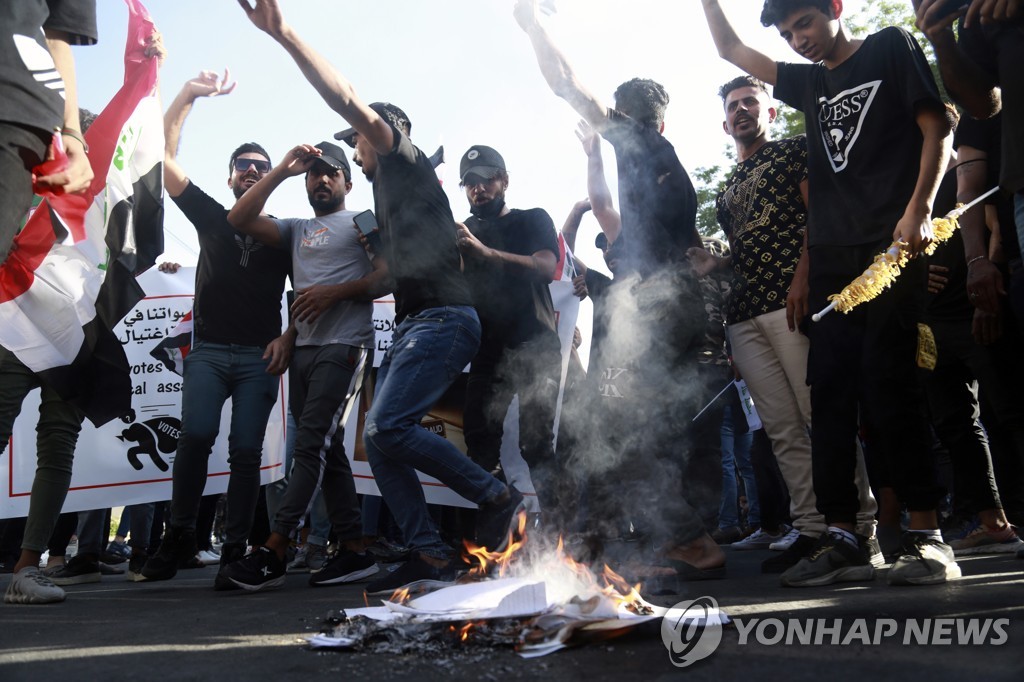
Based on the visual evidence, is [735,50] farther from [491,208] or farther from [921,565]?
[921,565]

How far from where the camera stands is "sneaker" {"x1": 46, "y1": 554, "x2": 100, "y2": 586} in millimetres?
5008

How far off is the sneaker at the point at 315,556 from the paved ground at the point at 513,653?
2.28m

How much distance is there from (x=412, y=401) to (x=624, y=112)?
1.73m

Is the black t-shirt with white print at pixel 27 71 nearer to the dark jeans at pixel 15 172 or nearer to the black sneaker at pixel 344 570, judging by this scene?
the dark jeans at pixel 15 172

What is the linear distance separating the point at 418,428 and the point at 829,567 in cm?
177

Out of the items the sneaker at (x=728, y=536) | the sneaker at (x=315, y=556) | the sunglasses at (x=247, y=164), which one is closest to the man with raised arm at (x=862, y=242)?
the sunglasses at (x=247, y=164)

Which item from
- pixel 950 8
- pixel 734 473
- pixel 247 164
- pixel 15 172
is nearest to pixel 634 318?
pixel 950 8

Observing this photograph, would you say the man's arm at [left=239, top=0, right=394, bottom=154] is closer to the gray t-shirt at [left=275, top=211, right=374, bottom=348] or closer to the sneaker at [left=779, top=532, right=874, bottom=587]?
the gray t-shirt at [left=275, top=211, right=374, bottom=348]

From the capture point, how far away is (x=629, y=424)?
3990 millimetres

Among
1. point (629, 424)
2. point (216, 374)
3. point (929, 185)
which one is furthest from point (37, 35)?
point (929, 185)

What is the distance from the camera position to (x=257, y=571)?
13.1 feet

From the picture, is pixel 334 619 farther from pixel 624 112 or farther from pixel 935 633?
pixel 624 112

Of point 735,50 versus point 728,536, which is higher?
point 735,50

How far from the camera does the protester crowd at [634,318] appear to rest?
322 cm
